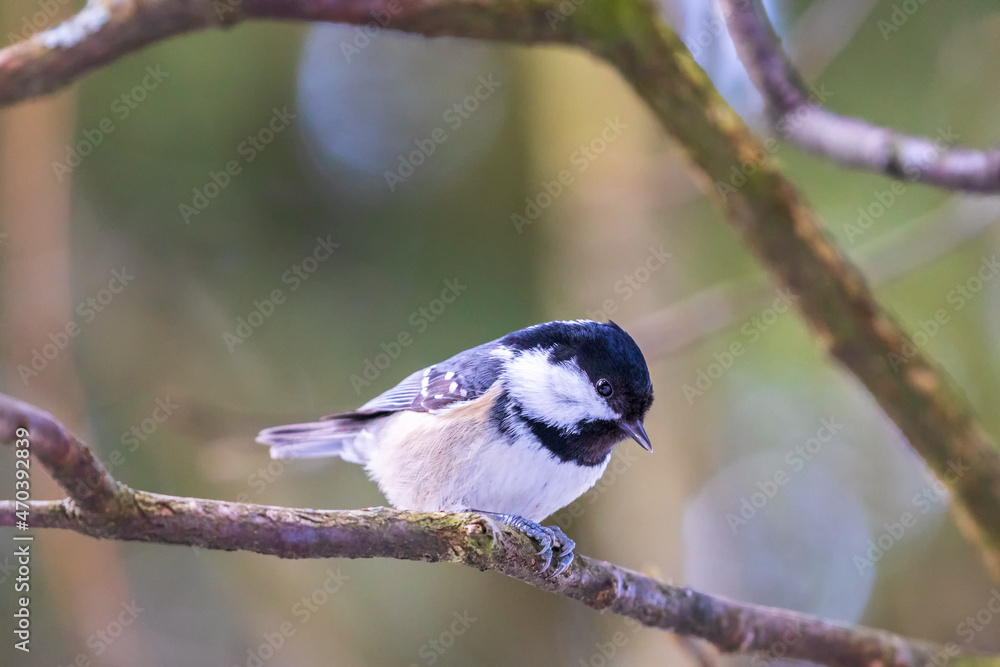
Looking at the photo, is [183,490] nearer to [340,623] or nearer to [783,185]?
[340,623]

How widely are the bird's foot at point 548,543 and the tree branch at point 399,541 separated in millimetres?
34

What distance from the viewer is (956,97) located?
3895 mm

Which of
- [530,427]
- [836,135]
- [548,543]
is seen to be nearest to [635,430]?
[530,427]

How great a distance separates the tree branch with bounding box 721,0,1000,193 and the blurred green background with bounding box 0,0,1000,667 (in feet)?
1.18

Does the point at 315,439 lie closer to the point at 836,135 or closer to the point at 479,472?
the point at 479,472

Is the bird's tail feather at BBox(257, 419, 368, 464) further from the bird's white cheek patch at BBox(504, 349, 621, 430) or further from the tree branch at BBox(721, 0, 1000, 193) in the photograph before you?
the tree branch at BBox(721, 0, 1000, 193)

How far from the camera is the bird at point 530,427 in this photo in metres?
2.03

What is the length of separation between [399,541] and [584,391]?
2.58 ft

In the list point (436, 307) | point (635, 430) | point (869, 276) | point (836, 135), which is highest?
point (836, 135)

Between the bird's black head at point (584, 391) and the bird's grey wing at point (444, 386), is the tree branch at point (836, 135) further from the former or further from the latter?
the bird's grey wing at point (444, 386)

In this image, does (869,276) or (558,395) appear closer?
(558,395)

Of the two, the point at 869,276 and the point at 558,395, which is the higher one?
the point at 558,395

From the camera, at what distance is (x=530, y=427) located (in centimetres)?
208

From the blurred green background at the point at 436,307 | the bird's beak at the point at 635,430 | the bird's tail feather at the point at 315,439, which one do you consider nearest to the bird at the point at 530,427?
the bird's beak at the point at 635,430
